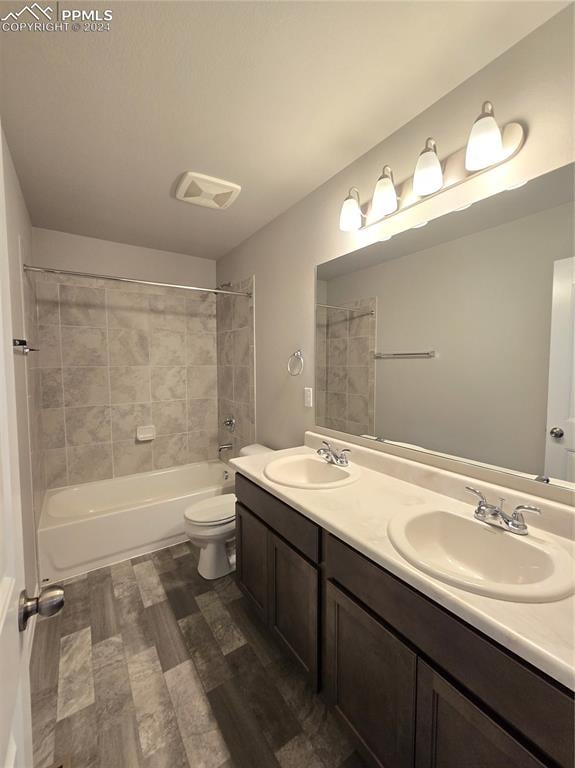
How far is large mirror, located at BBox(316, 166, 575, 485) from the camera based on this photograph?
1000 millimetres

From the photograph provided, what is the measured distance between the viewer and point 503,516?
979mm

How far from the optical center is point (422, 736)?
799 mm

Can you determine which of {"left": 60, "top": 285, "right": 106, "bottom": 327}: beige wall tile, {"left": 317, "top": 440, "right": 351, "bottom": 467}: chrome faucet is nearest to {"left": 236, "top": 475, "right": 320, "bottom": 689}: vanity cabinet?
{"left": 317, "top": 440, "right": 351, "bottom": 467}: chrome faucet

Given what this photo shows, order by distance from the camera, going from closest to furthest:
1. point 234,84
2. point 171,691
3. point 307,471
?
1. point 234,84
2. point 171,691
3. point 307,471

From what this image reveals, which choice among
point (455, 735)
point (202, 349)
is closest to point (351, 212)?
point (455, 735)

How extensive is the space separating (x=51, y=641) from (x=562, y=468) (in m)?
2.32

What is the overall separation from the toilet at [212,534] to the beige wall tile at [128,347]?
1462 millimetres

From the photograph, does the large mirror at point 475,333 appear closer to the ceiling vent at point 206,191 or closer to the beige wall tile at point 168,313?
the ceiling vent at point 206,191

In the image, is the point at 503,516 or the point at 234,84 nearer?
the point at 503,516

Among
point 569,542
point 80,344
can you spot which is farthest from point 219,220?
point 569,542

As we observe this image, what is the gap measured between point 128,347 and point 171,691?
7.74 feet

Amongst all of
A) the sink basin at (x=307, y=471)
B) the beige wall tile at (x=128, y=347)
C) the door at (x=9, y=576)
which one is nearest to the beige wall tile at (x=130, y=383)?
the beige wall tile at (x=128, y=347)

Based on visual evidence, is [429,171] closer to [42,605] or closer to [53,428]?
[42,605]

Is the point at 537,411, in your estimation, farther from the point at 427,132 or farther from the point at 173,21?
the point at 173,21
